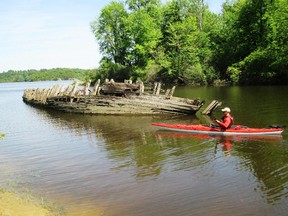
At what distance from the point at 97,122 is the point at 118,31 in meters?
51.6

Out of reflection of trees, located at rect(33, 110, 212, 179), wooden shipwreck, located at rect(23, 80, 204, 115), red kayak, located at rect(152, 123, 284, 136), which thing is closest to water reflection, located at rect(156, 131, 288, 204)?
red kayak, located at rect(152, 123, 284, 136)

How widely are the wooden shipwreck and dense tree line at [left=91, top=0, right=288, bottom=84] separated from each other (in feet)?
87.8

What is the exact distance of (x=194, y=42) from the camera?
216 ft

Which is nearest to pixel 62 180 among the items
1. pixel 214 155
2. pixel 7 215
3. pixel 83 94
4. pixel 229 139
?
pixel 7 215

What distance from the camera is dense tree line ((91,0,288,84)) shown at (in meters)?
49.9

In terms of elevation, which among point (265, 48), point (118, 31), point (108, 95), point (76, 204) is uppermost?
point (118, 31)

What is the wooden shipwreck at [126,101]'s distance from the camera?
84.1 feet

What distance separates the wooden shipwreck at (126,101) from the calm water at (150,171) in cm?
516

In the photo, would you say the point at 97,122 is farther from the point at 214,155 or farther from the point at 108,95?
the point at 214,155

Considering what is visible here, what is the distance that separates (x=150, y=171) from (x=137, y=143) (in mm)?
4855

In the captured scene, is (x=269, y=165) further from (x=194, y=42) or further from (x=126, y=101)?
(x=194, y=42)

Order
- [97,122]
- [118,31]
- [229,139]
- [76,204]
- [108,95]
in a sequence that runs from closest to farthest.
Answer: [76,204]
[229,139]
[97,122]
[108,95]
[118,31]

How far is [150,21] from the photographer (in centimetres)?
6650

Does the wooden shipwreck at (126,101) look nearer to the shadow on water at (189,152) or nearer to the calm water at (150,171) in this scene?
the shadow on water at (189,152)
